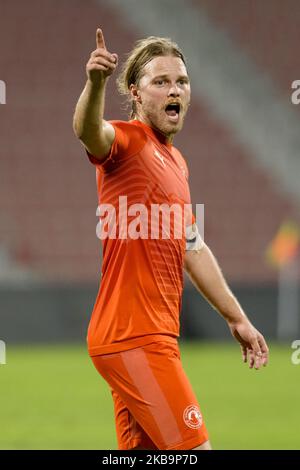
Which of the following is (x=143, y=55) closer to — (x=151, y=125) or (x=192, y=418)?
(x=151, y=125)

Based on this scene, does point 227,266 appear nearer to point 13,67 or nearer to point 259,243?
point 259,243

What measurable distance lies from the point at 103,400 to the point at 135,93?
6.19 meters

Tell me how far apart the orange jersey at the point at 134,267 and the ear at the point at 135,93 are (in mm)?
192

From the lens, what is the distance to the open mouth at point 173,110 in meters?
3.96

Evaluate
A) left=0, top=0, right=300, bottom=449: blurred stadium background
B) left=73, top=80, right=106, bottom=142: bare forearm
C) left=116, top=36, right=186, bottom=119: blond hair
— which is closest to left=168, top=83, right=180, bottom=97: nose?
left=116, top=36, right=186, bottom=119: blond hair

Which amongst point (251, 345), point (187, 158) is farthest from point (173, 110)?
point (187, 158)

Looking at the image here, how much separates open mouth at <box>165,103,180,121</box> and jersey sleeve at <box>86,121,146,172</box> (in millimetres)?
164

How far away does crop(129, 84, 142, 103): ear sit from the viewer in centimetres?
407

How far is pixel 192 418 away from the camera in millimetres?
3717

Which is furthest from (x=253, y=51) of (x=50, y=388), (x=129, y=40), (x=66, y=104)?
(x=50, y=388)

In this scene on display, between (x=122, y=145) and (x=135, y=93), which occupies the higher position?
(x=135, y=93)

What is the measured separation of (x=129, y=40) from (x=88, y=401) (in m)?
9.58

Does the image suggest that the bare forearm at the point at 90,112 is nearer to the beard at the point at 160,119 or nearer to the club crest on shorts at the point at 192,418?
the beard at the point at 160,119

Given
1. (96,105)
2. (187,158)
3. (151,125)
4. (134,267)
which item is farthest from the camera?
(187,158)
